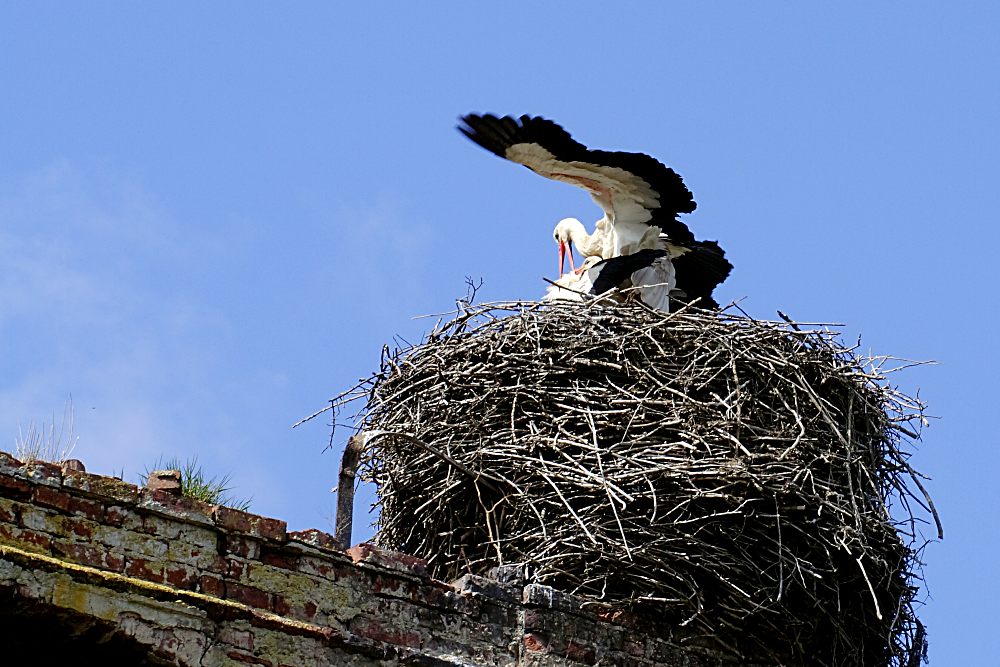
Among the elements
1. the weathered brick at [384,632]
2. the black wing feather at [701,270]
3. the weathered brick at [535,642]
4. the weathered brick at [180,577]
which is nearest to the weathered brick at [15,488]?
the weathered brick at [180,577]

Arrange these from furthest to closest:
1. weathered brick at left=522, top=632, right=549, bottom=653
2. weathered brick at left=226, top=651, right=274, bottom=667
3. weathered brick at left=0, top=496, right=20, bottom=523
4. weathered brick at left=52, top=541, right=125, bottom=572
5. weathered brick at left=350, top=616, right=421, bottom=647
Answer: weathered brick at left=522, top=632, right=549, bottom=653 < weathered brick at left=350, top=616, right=421, bottom=647 < weathered brick at left=226, top=651, right=274, bottom=667 < weathered brick at left=52, top=541, right=125, bottom=572 < weathered brick at left=0, top=496, right=20, bottom=523

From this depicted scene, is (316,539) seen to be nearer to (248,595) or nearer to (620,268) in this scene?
(248,595)

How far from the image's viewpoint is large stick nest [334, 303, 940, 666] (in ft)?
25.1

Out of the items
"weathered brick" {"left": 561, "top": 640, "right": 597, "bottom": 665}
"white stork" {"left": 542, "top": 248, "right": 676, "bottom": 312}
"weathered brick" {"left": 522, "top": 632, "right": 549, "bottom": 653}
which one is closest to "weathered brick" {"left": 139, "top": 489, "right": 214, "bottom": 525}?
"weathered brick" {"left": 522, "top": 632, "right": 549, "bottom": 653}

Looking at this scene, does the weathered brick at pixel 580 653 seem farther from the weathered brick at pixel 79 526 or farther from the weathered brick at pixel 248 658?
the weathered brick at pixel 79 526

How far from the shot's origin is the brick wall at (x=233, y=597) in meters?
5.93

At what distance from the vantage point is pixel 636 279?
34.2 feet

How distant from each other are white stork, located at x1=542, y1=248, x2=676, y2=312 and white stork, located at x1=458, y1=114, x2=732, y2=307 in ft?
0.37

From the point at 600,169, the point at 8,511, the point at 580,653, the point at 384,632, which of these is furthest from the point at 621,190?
the point at 8,511

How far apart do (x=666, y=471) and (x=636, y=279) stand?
281 cm

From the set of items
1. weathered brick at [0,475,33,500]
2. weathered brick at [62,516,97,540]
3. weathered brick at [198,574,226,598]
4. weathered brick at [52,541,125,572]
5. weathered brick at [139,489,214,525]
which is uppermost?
weathered brick at [139,489,214,525]

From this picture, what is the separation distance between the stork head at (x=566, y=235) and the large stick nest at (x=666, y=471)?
2547 millimetres

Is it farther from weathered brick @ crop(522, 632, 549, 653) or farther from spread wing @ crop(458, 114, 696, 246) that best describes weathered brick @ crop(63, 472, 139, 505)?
spread wing @ crop(458, 114, 696, 246)

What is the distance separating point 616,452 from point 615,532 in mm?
454
